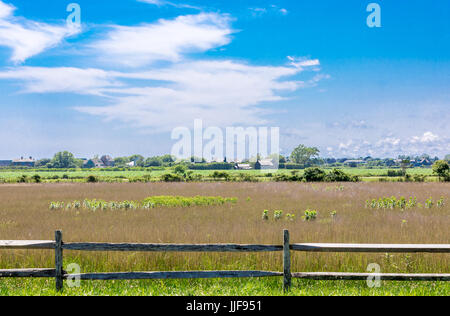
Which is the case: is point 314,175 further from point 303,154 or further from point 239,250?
point 303,154

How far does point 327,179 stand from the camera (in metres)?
53.2

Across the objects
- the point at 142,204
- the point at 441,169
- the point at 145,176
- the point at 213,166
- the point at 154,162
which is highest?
the point at 154,162

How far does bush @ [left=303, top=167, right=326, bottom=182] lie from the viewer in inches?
2076

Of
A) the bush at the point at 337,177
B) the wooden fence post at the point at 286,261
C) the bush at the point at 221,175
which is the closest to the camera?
the wooden fence post at the point at 286,261

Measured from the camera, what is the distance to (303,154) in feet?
612

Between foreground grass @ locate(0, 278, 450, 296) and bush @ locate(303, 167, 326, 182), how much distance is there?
4455 centimetres

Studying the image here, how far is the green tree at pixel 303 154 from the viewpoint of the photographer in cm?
18475

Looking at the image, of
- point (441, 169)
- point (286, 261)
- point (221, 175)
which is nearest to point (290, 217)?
point (286, 261)

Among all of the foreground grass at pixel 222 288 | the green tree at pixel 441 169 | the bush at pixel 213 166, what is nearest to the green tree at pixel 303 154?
the bush at pixel 213 166

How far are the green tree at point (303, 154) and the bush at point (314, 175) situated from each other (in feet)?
433

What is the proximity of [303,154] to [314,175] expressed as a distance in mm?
136350

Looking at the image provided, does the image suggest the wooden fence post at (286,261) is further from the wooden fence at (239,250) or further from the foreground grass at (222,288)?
the foreground grass at (222,288)
